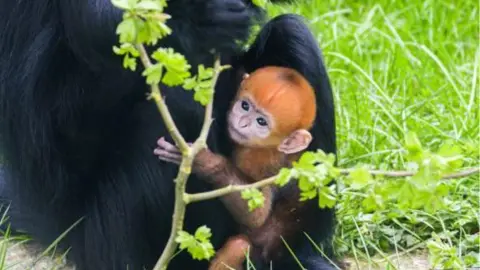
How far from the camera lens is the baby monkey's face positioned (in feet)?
10.7

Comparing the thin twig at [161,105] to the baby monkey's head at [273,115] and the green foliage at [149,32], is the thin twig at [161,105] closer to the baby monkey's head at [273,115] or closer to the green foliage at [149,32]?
→ the green foliage at [149,32]

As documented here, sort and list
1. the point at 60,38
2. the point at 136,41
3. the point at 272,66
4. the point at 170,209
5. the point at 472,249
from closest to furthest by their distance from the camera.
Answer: the point at 136,41, the point at 60,38, the point at 170,209, the point at 272,66, the point at 472,249

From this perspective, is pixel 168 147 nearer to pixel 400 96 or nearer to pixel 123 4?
pixel 123 4

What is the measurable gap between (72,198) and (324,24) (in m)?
2.64

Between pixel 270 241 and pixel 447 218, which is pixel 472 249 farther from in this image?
pixel 270 241

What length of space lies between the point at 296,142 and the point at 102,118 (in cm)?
54

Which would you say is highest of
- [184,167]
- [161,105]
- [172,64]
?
[172,64]

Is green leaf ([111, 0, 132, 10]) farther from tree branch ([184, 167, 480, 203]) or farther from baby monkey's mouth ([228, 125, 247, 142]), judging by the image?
baby monkey's mouth ([228, 125, 247, 142])

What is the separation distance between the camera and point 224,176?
317cm

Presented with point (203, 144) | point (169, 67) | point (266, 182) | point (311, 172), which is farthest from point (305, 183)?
point (169, 67)

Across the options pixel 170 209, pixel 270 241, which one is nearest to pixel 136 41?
pixel 170 209

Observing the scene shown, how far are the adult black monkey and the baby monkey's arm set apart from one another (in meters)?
0.06

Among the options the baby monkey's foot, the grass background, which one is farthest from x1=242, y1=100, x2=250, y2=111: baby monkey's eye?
the grass background

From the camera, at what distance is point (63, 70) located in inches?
121
